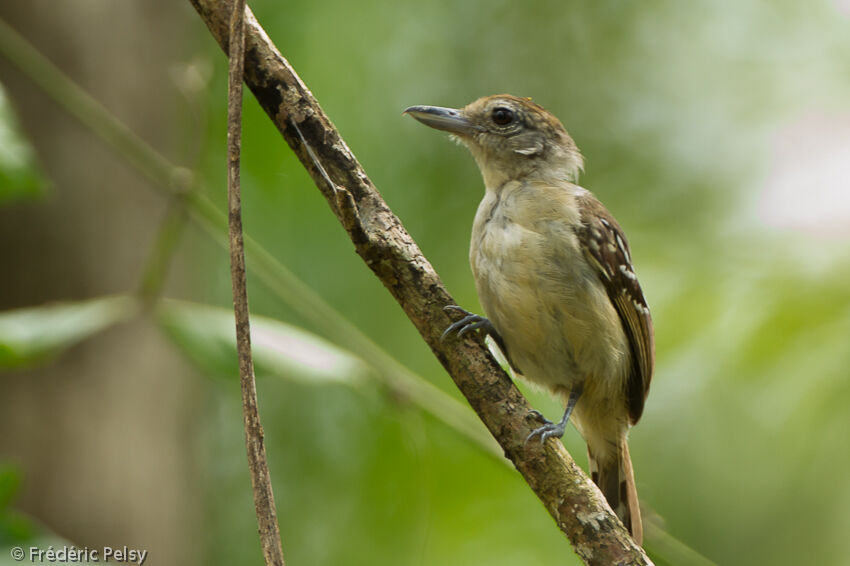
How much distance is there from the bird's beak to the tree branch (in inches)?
60.9

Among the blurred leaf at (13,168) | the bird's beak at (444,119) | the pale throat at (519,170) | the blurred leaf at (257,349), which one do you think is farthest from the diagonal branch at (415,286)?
the pale throat at (519,170)

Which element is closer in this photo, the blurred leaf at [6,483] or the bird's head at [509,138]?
the blurred leaf at [6,483]

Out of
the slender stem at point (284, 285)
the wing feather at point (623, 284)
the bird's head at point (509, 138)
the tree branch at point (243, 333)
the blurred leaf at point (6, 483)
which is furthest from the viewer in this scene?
the bird's head at point (509, 138)

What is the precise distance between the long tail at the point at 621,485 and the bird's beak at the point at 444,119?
1603 millimetres

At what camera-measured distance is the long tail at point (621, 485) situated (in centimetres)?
332

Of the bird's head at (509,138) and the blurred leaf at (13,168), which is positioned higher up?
the bird's head at (509,138)

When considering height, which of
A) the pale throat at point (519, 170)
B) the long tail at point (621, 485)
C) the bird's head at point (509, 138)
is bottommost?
the long tail at point (621, 485)

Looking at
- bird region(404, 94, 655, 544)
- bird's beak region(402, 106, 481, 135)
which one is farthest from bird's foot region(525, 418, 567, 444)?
bird's beak region(402, 106, 481, 135)

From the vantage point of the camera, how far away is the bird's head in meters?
3.65

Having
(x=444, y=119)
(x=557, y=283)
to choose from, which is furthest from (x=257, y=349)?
(x=444, y=119)

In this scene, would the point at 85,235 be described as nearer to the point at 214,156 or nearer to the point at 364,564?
the point at 214,156

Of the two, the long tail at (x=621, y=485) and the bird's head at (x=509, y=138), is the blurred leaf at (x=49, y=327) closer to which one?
the bird's head at (x=509, y=138)

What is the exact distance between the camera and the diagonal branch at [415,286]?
2.17 meters

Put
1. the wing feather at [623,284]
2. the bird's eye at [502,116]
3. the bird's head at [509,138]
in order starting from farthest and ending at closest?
the bird's eye at [502,116] < the bird's head at [509,138] < the wing feather at [623,284]
